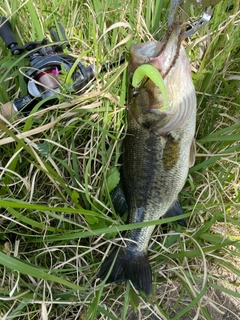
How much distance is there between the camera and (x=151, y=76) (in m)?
1.36

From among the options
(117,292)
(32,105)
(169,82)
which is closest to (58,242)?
(117,292)

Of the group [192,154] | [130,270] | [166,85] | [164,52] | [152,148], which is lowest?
[130,270]

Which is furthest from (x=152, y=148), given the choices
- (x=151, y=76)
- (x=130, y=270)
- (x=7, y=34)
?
(x=7, y=34)

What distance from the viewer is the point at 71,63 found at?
162cm

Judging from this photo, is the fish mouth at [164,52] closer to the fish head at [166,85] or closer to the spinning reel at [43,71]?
the fish head at [166,85]

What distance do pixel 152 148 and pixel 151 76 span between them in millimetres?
373

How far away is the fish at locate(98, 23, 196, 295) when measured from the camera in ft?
4.81

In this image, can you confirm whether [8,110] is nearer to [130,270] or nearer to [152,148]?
[152,148]

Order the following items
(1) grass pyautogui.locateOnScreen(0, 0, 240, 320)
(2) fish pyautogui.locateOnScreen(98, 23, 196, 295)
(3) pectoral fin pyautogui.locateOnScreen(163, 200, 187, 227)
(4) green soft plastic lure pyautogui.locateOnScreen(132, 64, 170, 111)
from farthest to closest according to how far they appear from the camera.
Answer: (3) pectoral fin pyautogui.locateOnScreen(163, 200, 187, 227) < (1) grass pyautogui.locateOnScreen(0, 0, 240, 320) < (2) fish pyautogui.locateOnScreen(98, 23, 196, 295) < (4) green soft plastic lure pyautogui.locateOnScreen(132, 64, 170, 111)

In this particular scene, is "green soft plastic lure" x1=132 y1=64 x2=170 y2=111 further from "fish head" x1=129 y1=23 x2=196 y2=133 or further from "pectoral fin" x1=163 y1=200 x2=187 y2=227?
"pectoral fin" x1=163 y1=200 x2=187 y2=227

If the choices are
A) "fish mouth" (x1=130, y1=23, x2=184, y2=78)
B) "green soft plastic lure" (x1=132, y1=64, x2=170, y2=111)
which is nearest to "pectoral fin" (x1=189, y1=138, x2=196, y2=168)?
"green soft plastic lure" (x1=132, y1=64, x2=170, y2=111)

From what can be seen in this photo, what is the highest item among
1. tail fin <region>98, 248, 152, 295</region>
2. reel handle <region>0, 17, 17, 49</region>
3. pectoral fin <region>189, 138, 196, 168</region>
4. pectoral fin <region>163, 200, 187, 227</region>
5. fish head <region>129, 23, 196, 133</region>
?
reel handle <region>0, 17, 17, 49</region>

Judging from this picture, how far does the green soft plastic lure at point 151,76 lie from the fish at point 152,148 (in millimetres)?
47

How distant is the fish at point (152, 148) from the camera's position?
146 centimetres
